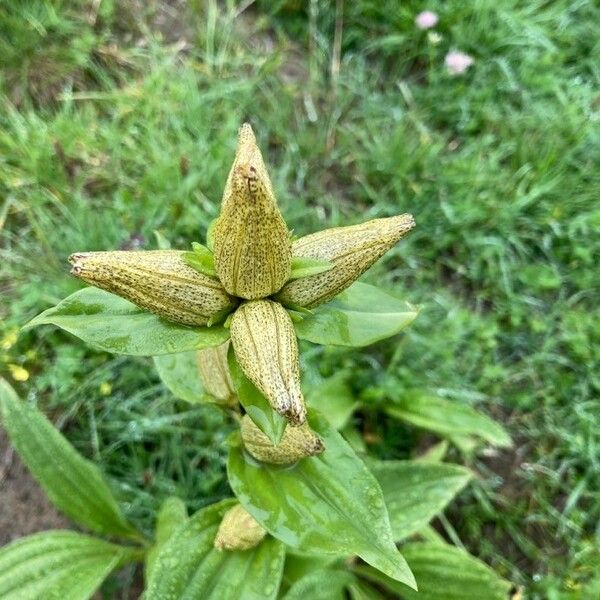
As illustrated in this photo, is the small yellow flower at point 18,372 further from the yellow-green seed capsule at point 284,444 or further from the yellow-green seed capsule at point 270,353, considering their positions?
the yellow-green seed capsule at point 270,353

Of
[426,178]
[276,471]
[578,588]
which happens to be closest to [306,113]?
[426,178]

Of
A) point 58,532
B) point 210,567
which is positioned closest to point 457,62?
point 210,567

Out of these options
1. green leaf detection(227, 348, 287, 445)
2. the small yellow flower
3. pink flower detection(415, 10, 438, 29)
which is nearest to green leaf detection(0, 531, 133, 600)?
the small yellow flower

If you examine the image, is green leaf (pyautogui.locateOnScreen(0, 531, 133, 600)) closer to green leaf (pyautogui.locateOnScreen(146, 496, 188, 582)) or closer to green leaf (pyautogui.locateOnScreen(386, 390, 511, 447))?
green leaf (pyautogui.locateOnScreen(146, 496, 188, 582))

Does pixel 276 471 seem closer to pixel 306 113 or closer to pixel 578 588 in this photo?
pixel 578 588

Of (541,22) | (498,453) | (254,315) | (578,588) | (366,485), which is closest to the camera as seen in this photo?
(254,315)

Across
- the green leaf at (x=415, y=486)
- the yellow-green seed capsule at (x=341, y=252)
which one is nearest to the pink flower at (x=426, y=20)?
the green leaf at (x=415, y=486)
